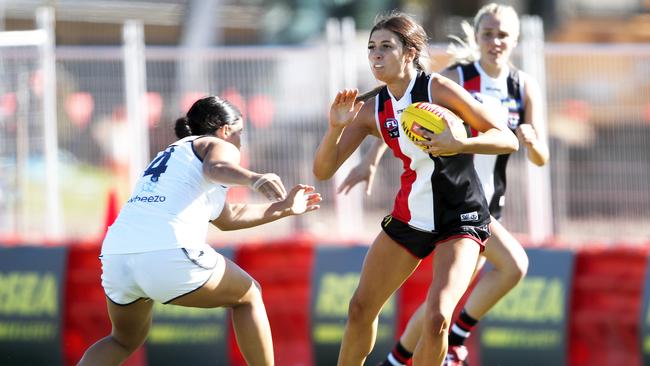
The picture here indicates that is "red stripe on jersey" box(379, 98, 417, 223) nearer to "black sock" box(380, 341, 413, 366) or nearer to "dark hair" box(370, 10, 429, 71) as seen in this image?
"dark hair" box(370, 10, 429, 71)

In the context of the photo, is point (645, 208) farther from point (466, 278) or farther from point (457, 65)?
point (466, 278)

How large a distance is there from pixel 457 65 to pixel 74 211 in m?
6.27

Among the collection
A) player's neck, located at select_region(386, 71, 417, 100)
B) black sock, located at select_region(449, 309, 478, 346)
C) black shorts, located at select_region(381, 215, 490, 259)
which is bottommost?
black sock, located at select_region(449, 309, 478, 346)

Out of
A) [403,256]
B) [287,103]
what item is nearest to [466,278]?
[403,256]

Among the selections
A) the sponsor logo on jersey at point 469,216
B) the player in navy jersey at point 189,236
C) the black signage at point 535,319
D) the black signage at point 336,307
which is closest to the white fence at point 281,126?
the black signage at point 336,307

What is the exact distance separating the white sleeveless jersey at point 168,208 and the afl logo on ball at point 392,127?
38.3 inches

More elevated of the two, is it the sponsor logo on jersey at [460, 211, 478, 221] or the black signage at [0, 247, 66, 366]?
the sponsor logo on jersey at [460, 211, 478, 221]

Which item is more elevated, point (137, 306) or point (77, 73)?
A: point (77, 73)

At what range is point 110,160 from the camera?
12.9 m

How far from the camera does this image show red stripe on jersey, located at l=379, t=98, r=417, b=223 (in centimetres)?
653

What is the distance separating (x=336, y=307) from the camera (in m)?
9.27

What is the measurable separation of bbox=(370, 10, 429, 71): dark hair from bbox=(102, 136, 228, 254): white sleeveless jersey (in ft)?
4.03

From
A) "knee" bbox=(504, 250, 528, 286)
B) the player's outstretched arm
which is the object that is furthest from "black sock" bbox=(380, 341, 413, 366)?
the player's outstretched arm

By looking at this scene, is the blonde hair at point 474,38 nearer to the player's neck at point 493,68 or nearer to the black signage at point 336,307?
the player's neck at point 493,68
